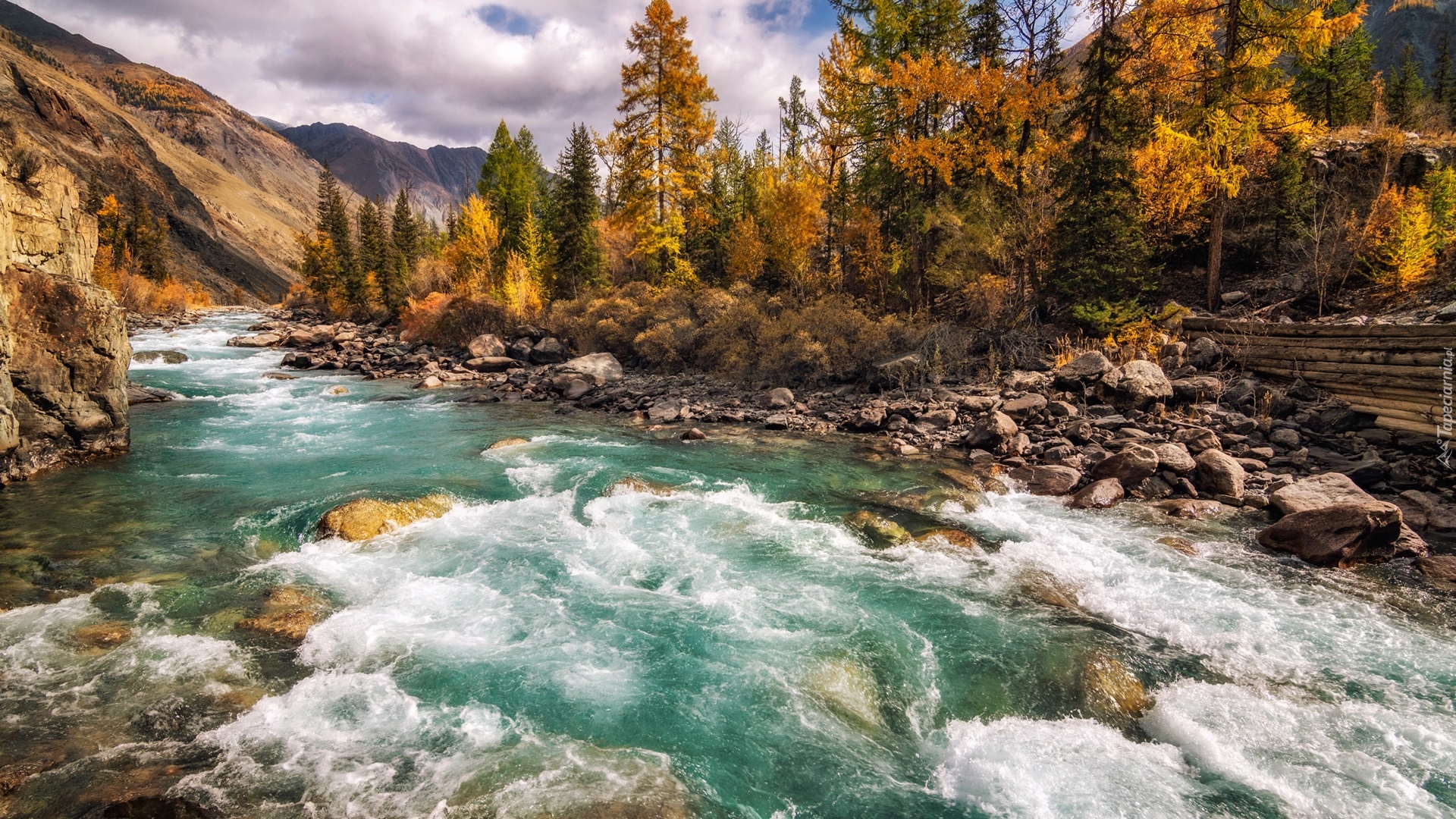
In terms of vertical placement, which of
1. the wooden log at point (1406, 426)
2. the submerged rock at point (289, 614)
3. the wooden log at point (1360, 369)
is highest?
the wooden log at point (1360, 369)

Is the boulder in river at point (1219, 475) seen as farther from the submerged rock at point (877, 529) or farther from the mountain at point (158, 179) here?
the mountain at point (158, 179)

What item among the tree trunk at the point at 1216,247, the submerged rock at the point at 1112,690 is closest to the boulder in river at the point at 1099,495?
the submerged rock at the point at 1112,690

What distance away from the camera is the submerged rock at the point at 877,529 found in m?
8.63

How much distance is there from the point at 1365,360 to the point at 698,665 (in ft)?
43.4

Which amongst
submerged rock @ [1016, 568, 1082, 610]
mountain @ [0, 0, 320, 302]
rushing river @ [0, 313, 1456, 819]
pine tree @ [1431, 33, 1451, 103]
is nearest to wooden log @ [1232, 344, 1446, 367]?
rushing river @ [0, 313, 1456, 819]

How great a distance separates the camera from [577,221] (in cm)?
3150

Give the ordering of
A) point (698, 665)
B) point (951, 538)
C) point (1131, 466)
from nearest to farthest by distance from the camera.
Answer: point (698, 665)
point (951, 538)
point (1131, 466)

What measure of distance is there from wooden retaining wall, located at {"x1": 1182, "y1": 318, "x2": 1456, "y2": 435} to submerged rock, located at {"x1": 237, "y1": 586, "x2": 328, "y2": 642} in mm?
15994

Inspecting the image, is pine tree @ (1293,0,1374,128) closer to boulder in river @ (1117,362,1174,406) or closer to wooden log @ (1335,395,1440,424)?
boulder in river @ (1117,362,1174,406)

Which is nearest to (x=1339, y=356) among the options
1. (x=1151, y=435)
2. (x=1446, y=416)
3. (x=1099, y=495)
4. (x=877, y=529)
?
(x=1446, y=416)

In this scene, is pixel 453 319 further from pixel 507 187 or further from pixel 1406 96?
pixel 1406 96

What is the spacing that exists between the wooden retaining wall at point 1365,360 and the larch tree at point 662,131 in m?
19.0

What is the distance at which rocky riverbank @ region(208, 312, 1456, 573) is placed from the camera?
822 cm

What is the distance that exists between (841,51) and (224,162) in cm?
25409
